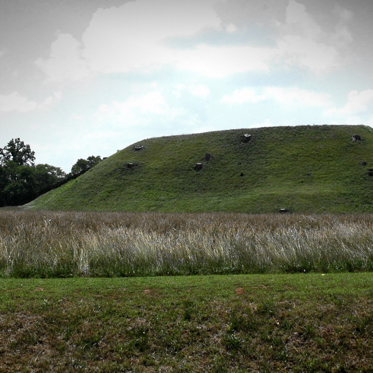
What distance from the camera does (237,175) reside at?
62.5 metres

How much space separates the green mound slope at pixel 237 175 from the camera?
4938 centimetres

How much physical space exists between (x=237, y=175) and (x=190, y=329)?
186 ft

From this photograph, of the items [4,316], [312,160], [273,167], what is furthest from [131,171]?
[4,316]

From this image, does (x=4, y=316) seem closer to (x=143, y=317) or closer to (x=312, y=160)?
(x=143, y=317)

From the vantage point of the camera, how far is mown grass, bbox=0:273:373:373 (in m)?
6.15

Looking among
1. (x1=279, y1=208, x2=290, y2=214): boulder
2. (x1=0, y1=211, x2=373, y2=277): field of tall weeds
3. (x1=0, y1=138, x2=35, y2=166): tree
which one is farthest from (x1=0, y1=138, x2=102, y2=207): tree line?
(x1=0, y1=211, x2=373, y2=277): field of tall weeds

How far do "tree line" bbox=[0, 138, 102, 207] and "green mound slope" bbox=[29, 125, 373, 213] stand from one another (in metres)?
17.5

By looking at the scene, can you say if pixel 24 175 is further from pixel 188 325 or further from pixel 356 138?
pixel 188 325

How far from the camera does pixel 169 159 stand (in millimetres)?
72375

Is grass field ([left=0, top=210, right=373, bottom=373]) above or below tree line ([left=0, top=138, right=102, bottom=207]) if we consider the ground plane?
below

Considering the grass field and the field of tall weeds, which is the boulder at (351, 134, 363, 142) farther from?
the grass field

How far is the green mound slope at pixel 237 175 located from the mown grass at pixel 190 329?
3881cm

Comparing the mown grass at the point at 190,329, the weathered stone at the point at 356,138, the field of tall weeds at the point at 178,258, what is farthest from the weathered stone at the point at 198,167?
the mown grass at the point at 190,329

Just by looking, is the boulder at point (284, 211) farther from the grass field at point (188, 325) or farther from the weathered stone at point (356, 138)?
the grass field at point (188, 325)
